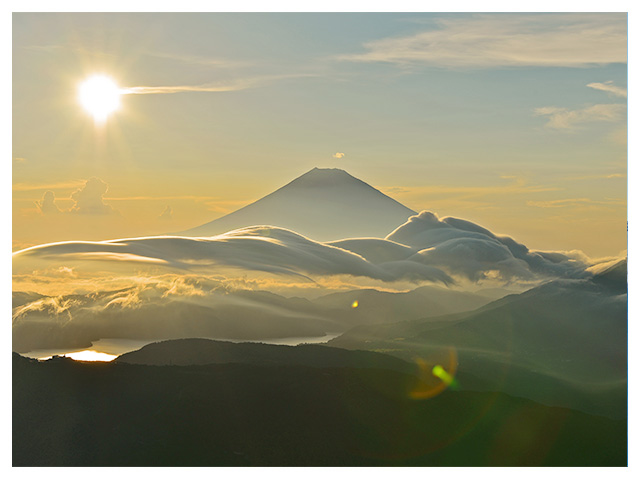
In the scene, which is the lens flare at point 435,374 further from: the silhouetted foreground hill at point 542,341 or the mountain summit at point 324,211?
the mountain summit at point 324,211

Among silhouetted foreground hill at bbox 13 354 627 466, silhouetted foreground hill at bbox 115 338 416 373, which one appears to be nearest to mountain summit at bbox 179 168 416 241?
silhouetted foreground hill at bbox 115 338 416 373

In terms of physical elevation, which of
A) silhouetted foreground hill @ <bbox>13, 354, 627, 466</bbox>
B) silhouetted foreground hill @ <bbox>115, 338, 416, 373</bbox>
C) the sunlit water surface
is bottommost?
silhouetted foreground hill @ <bbox>13, 354, 627, 466</bbox>

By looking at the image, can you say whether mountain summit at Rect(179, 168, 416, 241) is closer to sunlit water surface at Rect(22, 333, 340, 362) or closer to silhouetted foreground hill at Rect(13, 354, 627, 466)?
sunlit water surface at Rect(22, 333, 340, 362)

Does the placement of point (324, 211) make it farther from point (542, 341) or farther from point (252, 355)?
point (542, 341)

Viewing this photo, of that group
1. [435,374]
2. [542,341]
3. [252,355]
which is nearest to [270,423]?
[252,355]

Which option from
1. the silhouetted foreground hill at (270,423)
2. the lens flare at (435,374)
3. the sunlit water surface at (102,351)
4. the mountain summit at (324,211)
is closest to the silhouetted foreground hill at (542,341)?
the lens flare at (435,374)

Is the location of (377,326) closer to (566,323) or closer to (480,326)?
(480,326)
